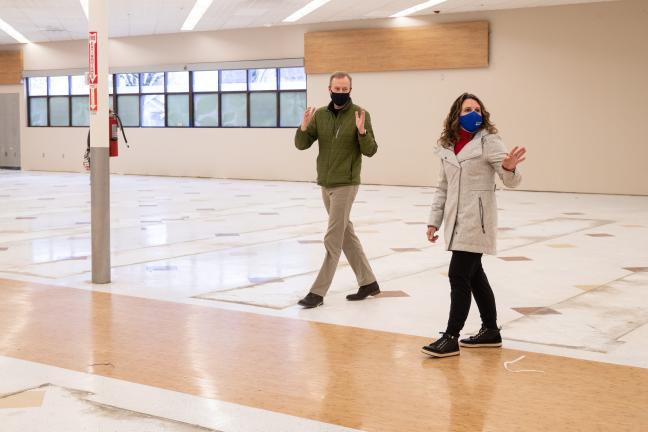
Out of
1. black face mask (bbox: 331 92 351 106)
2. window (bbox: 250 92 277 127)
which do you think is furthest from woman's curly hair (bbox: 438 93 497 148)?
window (bbox: 250 92 277 127)

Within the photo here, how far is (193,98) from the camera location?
19.1 metres

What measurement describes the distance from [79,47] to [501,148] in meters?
18.7

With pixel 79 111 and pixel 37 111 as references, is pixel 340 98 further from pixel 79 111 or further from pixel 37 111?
pixel 37 111

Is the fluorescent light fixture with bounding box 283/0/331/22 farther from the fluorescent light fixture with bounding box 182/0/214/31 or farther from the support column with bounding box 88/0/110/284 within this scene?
the support column with bounding box 88/0/110/284

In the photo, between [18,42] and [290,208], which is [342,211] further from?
[18,42]

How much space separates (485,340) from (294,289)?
1774 millimetres

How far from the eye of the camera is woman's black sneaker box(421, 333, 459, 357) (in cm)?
375

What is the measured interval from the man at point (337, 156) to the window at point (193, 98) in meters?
12.8

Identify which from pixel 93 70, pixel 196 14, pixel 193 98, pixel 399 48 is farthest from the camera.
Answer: pixel 193 98

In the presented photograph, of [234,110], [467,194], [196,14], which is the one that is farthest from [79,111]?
[467,194]

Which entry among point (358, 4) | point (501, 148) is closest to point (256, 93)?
point (358, 4)

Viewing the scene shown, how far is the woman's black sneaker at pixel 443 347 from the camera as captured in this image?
3.75 meters

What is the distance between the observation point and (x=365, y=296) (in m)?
5.10

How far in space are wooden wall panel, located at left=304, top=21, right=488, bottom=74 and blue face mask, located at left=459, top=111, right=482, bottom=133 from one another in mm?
12193
